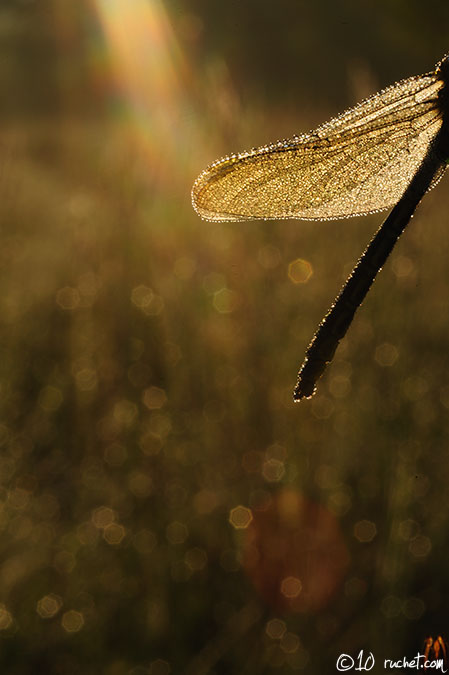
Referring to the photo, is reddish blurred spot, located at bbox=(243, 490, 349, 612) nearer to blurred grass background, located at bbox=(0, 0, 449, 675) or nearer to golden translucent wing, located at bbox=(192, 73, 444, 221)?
blurred grass background, located at bbox=(0, 0, 449, 675)

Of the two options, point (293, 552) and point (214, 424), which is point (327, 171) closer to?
point (293, 552)

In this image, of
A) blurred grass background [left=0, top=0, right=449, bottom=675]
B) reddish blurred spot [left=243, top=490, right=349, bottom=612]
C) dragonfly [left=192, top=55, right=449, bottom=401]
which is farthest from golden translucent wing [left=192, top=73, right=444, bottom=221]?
reddish blurred spot [left=243, top=490, right=349, bottom=612]

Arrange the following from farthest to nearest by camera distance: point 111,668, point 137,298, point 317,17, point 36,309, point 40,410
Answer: point 317,17 < point 36,309 < point 137,298 < point 40,410 < point 111,668

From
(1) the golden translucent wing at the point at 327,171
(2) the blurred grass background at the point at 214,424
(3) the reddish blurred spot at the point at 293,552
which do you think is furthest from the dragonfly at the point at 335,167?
(3) the reddish blurred spot at the point at 293,552

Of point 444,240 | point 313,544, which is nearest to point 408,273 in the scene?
point 444,240

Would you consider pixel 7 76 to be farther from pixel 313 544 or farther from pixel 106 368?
pixel 313 544

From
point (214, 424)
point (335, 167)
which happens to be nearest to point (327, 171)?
point (335, 167)

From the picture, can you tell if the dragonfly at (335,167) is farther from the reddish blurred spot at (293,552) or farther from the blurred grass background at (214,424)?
the reddish blurred spot at (293,552)
